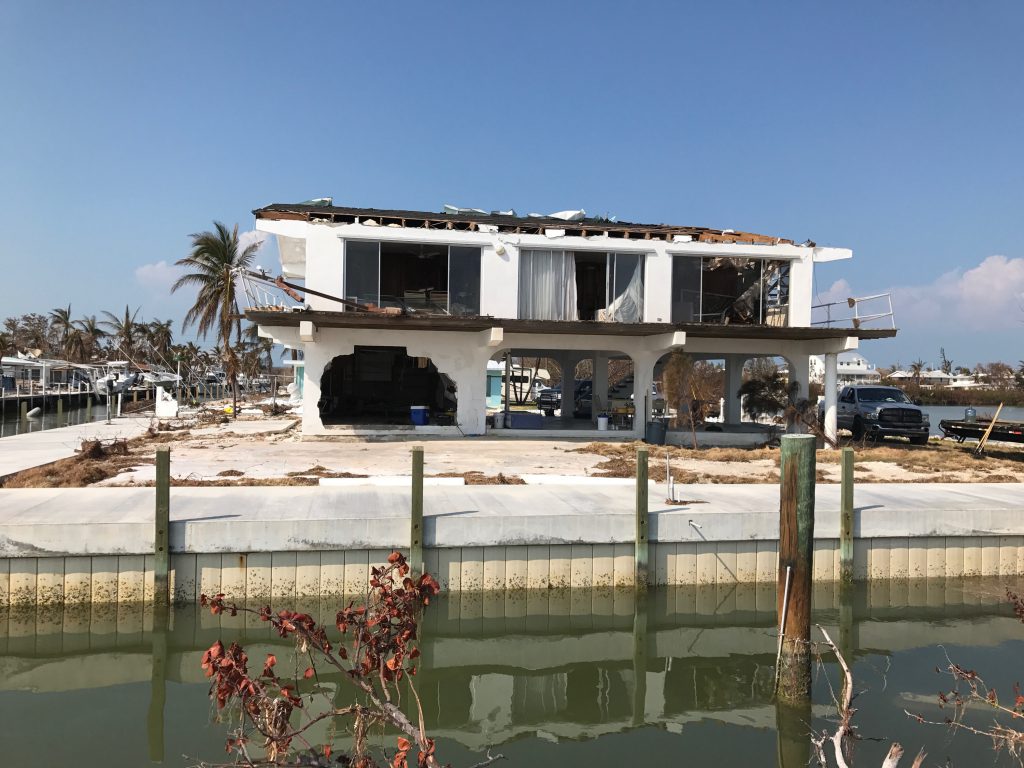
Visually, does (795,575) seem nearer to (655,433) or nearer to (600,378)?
(655,433)

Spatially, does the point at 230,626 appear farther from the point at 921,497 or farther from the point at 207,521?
the point at 921,497

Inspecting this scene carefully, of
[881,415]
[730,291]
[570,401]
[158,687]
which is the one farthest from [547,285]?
[158,687]

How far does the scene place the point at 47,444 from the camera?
18234 mm

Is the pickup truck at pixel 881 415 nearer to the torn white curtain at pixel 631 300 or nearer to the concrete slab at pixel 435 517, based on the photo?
the torn white curtain at pixel 631 300

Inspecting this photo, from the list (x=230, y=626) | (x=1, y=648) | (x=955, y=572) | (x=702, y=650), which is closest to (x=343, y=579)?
(x=230, y=626)

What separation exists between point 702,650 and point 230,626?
5.89 m

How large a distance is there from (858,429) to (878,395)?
193 centimetres

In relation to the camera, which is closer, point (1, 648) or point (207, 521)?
point (1, 648)

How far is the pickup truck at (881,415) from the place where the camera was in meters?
23.9

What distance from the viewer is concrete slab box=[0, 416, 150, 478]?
1418cm

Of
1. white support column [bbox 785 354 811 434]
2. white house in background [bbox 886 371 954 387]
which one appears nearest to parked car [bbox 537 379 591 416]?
white support column [bbox 785 354 811 434]

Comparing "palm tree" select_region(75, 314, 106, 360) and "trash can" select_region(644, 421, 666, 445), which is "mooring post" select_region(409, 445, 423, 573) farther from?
"palm tree" select_region(75, 314, 106, 360)

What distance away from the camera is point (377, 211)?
2289cm

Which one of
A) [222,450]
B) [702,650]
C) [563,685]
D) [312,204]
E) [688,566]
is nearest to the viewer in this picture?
[563,685]
